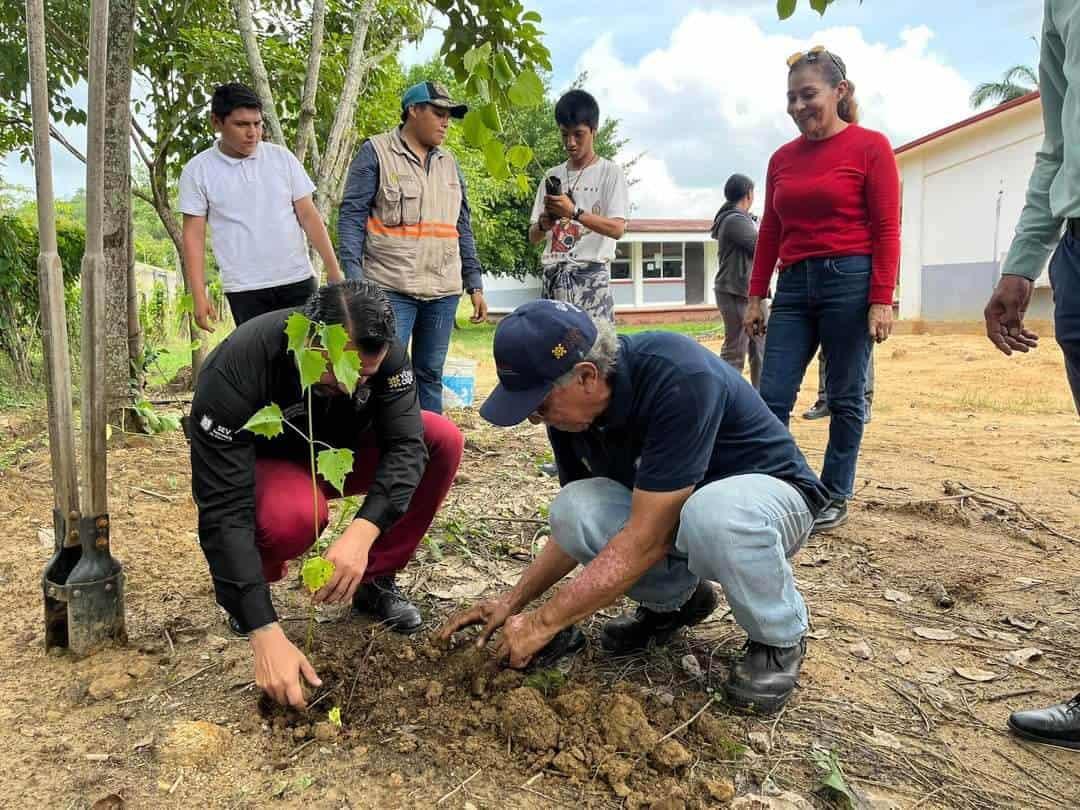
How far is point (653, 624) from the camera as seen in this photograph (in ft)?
7.55

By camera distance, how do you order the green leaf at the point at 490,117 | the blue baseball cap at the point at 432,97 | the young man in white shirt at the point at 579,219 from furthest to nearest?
1. the young man in white shirt at the point at 579,219
2. the blue baseball cap at the point at 432,97
3. the green leaf at the point at 490,117

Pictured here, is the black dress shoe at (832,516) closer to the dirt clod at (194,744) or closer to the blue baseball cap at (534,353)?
the blue baseball cap at (534,353)

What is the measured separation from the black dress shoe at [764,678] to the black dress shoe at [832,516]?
1.35 m

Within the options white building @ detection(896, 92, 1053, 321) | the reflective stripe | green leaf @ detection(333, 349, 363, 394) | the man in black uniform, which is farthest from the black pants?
white building @ detection(896, 92, 1053, 321)

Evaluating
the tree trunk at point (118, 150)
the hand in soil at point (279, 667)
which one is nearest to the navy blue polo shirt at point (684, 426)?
the hand in soil at point (279, 667)

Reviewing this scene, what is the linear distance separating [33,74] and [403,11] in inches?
227

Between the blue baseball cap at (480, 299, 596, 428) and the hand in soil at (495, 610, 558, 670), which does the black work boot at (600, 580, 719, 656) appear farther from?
the blue baseball cap at (480, 299, 596, 428)

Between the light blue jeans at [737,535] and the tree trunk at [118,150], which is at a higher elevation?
the tree trunk at [118,150]

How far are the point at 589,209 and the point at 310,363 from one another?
→ 104 inches

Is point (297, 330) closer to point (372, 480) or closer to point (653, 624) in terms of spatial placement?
point (372, 480)

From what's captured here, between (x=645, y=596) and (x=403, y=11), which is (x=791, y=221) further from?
(x=403, y=11)

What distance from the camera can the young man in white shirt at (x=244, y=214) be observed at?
349cm

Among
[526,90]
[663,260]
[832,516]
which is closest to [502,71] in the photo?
[526,90]

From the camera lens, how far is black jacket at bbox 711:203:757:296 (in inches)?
210
